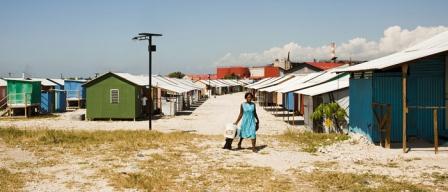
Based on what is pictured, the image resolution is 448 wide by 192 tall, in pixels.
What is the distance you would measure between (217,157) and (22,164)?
5.25 meters

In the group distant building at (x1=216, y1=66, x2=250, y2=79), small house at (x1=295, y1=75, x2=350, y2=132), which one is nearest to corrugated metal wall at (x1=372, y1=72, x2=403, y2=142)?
small house at (x1=295, y1=75, x2=350, y2=132)

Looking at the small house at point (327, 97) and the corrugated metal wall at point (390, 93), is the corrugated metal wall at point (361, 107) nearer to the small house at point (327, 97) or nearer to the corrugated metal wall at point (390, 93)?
the corrugated metal wall at point (390, 93)

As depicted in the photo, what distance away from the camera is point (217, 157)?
12883 mm

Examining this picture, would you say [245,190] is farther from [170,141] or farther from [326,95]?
[326,95]

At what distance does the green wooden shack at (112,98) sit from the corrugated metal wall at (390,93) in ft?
53.9

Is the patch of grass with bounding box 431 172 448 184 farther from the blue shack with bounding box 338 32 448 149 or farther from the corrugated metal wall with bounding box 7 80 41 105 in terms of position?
the corrugated metal wall with bounding box 7 80 41 105

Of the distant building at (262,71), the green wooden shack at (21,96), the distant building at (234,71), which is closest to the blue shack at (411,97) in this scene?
the green wooden shack at (21,96)

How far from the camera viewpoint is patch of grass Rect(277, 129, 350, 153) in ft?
48.4

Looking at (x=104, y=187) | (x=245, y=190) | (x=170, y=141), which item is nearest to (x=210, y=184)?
(x=245, y=190)

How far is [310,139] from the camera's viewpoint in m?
16.6

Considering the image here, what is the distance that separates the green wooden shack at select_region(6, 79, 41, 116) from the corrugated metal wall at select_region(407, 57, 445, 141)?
24539 millimetres

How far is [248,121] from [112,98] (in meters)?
16.1

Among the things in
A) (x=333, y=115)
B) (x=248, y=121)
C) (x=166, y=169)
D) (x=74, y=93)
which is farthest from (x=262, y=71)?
(x=166, y=169)

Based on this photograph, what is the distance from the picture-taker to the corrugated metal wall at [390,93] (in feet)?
48.0
